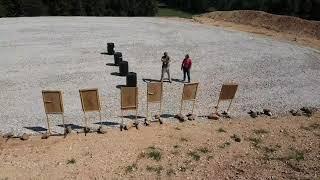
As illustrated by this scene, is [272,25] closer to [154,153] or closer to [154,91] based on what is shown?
[154,91]

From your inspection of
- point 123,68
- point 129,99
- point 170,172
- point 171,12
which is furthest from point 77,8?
point 170,172

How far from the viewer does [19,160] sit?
15.8 metres

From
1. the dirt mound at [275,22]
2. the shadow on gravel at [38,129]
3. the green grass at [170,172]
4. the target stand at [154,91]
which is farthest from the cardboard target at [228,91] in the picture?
the dirt mound at [275,22]

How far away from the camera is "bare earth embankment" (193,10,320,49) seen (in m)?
44.6

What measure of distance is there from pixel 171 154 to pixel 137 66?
14005 mm

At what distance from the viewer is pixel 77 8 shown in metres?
67.9

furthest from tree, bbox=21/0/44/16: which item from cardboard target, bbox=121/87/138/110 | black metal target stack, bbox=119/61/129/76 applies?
cardboard target, bbox=121/87/138/110

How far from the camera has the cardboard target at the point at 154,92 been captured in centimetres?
1952

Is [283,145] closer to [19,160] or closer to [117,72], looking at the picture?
[19,160]

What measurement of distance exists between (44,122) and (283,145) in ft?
33.7

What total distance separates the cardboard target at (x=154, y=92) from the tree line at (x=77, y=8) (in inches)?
1807

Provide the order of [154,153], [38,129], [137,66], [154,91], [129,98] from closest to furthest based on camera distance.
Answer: [154,153] → [38,129] → [129,98] → [154,91] → [137,66]

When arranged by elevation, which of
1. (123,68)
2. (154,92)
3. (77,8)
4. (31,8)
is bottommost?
(77,8)

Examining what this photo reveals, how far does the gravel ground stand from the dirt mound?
589 cm
